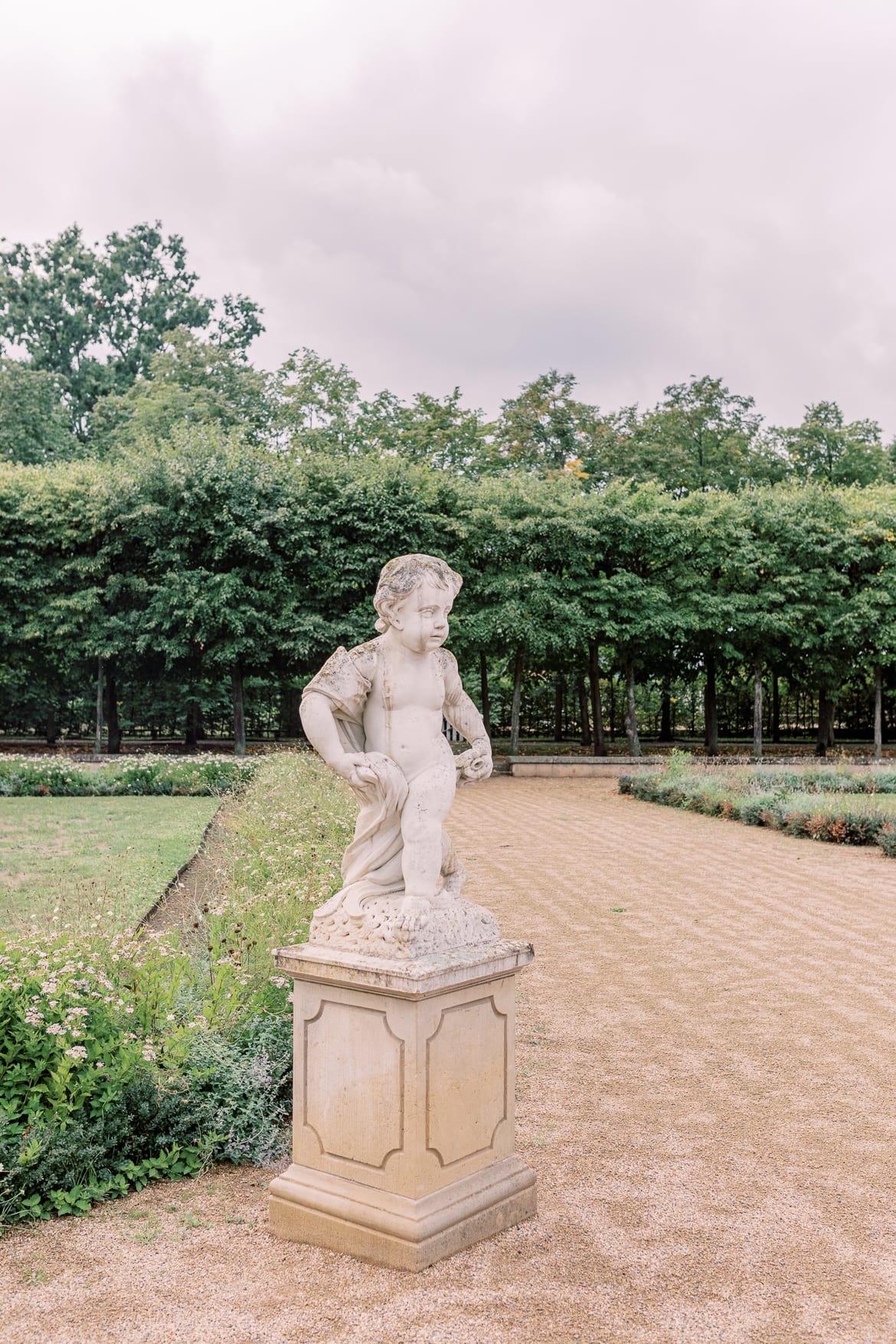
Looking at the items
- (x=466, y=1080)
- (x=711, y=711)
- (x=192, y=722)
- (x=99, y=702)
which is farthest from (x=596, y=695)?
(x=466, y=1080)

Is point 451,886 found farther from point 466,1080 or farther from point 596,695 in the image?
point 596,695

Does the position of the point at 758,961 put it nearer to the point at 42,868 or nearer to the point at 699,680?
the point at 42,868

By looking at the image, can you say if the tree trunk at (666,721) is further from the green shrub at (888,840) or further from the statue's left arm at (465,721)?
the statue's left arm at (465,721)

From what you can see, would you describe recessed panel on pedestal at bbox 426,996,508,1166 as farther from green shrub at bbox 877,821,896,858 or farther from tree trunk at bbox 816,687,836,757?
tree trunk at bbox 816,687,836,757

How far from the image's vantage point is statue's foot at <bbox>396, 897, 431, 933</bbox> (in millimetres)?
3693

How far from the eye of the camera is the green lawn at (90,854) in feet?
27.0

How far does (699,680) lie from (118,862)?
1046 inches

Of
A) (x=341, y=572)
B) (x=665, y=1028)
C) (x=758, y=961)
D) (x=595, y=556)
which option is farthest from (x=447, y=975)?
(x=595, y=556)

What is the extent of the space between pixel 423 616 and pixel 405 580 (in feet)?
0.50

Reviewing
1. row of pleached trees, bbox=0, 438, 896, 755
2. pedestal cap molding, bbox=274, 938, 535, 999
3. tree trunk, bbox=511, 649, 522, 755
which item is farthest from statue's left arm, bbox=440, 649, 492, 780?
tree trunk, bbox=511, 649, 522, 755

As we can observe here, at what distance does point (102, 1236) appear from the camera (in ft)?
12.3

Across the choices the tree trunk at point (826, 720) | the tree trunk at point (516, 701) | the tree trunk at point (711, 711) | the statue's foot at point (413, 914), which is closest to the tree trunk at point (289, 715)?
the tree trunk at point (516, 701)

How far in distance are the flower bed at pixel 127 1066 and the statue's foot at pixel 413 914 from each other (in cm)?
130

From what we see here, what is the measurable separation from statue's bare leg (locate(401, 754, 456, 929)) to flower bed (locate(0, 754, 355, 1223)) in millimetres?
1334
